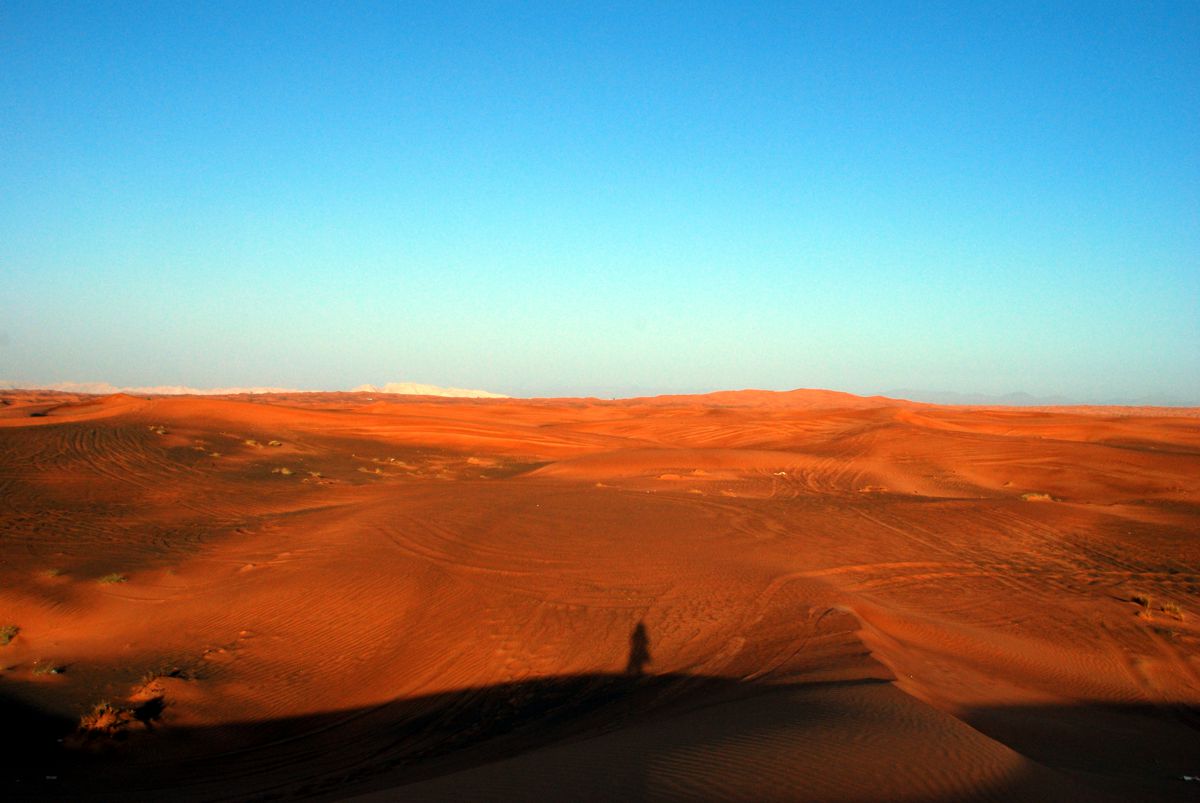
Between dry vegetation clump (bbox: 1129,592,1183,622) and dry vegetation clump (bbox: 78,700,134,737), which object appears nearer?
dry vegetation clump (bbox: 78,700,134,737)

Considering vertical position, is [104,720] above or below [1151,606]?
below

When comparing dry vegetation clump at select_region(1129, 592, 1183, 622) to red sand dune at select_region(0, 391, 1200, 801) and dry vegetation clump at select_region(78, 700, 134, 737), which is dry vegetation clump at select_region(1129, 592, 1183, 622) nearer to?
red sand dune at select_region(0, 391, 1200, 801)

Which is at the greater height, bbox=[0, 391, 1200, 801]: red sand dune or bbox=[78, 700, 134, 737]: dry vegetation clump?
bbox=[0, 391, 1200, 801]: red sand dune

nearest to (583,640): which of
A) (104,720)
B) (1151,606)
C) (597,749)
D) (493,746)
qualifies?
(493,746)

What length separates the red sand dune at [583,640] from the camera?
488 centimetres

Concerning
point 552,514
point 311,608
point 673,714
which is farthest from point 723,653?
point 552,514

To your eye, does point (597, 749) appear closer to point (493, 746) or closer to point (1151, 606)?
point (493, 746)

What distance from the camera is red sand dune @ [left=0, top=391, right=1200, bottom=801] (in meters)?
4.88

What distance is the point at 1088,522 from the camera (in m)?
14.6

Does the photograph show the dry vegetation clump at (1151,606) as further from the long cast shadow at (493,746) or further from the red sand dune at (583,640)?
the long cast shadow at (493,746)

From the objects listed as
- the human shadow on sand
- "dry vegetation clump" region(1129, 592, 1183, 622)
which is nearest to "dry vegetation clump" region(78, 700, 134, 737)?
the human shadow on sand

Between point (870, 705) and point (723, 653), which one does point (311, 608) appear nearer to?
point (723, 653)

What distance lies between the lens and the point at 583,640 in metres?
8.17

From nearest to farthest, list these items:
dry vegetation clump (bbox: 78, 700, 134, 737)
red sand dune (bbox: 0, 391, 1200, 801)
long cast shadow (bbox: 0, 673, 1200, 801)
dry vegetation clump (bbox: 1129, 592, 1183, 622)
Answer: long cast shadow (bbox: 0, 673, 1200, 801), red sand dune (bbox: 0, 391, 1200, 801), dry vegetation clump (bbox: 78, 700, 134, 737), dry vegetation clump (bbox: 1129, 592, 1183, 622)
